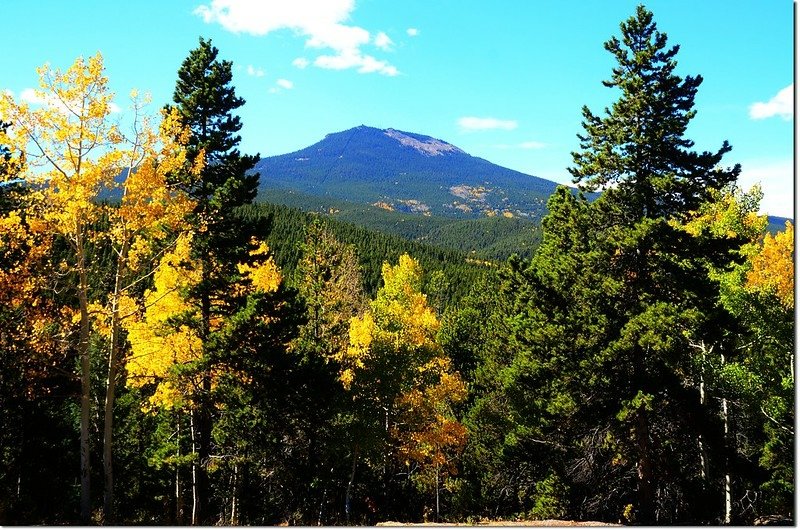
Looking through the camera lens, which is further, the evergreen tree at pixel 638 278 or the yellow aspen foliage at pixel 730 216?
the yellow aspen foliage at pixel 730 216

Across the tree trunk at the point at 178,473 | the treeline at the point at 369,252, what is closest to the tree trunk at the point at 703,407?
the tree trunk at the point at 178,473

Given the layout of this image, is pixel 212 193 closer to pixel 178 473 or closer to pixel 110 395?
pixel 110 395

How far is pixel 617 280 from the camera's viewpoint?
13.6 m

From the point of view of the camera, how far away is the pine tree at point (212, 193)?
15.0 m

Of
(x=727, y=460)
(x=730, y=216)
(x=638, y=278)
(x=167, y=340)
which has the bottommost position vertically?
(x=727, y=460)

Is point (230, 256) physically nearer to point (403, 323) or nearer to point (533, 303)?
point (533, 303)

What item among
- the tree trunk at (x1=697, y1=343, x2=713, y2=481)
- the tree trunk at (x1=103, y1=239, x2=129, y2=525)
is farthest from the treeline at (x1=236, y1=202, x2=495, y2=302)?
the tree trunk at (x1=103, y1=239, x2=129, y2=525)

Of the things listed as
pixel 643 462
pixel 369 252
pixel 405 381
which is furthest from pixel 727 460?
pixel 369 252

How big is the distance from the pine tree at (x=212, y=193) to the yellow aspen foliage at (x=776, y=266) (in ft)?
48.6

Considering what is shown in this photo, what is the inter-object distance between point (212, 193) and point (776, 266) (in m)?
17.7

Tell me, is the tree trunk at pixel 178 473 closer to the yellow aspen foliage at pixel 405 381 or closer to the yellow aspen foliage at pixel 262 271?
the yellow aspen foliage at pixel 262 271

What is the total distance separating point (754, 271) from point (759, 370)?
4103mm

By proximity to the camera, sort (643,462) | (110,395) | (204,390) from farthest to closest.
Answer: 1. (204,390)
2. (643,462)
3. (110,395)

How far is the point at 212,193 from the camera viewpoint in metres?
15.7
